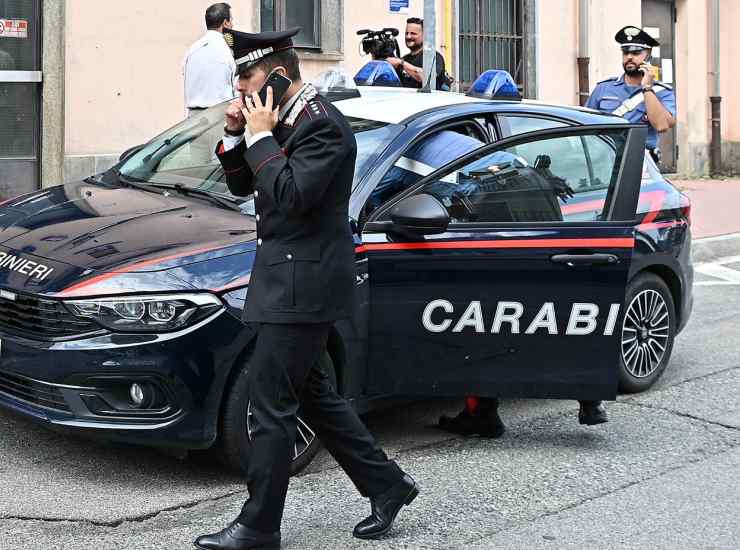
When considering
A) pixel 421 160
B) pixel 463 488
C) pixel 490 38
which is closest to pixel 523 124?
pixel 421 160

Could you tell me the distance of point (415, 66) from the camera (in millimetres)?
11164

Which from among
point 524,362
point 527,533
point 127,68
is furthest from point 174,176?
point 127,68

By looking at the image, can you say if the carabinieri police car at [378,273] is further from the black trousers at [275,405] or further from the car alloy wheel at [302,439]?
the black trousers at [275,405]

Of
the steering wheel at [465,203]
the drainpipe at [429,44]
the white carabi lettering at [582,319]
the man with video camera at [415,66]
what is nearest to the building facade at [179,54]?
the man with video camera at [415,66]

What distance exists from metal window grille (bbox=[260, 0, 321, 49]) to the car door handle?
8.56 m

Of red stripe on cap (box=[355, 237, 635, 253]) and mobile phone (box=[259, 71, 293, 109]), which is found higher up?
mobile phone (box=[259, 71, 293, 109])

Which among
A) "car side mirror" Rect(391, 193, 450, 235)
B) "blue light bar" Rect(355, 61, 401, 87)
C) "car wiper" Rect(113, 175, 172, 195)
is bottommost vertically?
"car side mirror" Rect(391, 193, 450, 235)

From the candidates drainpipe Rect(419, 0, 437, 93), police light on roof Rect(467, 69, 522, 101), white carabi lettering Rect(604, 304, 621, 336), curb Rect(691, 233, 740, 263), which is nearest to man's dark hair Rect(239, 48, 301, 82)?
white carabi lettering Rect(604, 304, 621, 336)

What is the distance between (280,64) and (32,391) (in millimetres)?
1698

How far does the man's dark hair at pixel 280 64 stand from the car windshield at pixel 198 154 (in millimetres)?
1294

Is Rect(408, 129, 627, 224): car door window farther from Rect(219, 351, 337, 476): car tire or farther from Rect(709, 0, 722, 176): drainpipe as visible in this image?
Rect(709, 0, 722, 176): drainpipe

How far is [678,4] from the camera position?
765 inches

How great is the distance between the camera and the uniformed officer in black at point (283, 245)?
391 cm

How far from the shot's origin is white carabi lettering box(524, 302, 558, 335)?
17.2ft
